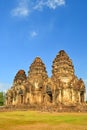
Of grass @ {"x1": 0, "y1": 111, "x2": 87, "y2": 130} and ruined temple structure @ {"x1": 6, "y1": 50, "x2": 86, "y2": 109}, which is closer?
grass @ {"x1": 0, "y1": 111, "x2": 87, "y2": 130}

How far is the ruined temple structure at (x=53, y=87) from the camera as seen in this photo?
59.8 metres

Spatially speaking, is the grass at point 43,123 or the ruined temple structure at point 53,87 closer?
the grass at point 43,123

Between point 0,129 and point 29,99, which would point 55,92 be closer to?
point 29,99

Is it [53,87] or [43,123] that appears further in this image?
[53,87]

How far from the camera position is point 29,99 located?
219ft

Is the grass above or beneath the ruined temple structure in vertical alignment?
beneath

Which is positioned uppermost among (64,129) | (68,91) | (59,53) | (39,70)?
(59,53)

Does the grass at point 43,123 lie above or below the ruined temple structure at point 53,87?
below

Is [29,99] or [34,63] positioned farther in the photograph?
[34,63]

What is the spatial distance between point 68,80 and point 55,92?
4758 mm

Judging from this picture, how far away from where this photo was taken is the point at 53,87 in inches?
2442

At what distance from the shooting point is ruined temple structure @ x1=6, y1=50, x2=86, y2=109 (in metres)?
59.8

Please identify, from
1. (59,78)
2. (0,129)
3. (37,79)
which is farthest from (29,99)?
(0,129)

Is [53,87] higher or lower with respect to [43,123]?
higher
